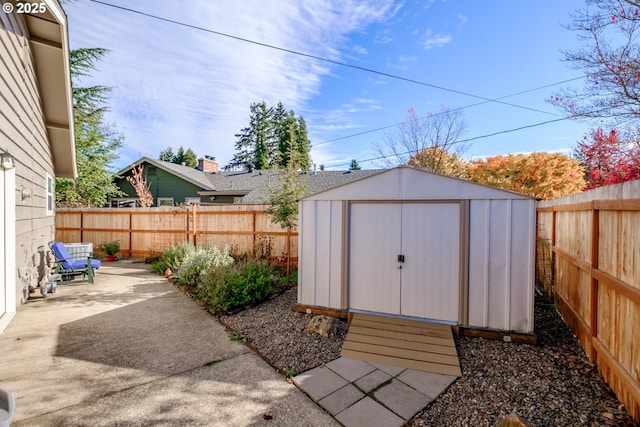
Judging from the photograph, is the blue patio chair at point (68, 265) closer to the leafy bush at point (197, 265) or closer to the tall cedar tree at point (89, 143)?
the leafy bush at point (197, 265)

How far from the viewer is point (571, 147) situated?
27.0 feet

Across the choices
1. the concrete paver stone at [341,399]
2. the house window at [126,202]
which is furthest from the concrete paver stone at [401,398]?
the house window at [126,202]

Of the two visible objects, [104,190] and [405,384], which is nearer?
[405,384]

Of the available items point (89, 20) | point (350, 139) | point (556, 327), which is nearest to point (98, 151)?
point (89, 20)

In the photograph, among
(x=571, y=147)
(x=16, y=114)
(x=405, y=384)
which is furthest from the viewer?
(x=571, y=147)

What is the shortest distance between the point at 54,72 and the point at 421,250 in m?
8.04

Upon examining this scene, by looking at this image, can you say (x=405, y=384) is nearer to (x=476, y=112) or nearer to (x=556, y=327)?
(x=556, y=327)

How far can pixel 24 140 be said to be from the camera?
493 centimetres

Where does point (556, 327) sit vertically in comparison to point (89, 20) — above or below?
below

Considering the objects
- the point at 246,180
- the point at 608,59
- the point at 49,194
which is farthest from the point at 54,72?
the point at 608,59

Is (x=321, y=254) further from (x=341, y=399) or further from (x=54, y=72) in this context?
(x=54, y=72)

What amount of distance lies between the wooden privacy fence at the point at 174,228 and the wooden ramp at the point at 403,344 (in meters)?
4.37

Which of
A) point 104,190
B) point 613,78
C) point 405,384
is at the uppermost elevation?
→ point 613,78

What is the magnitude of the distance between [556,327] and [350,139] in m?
14.9
